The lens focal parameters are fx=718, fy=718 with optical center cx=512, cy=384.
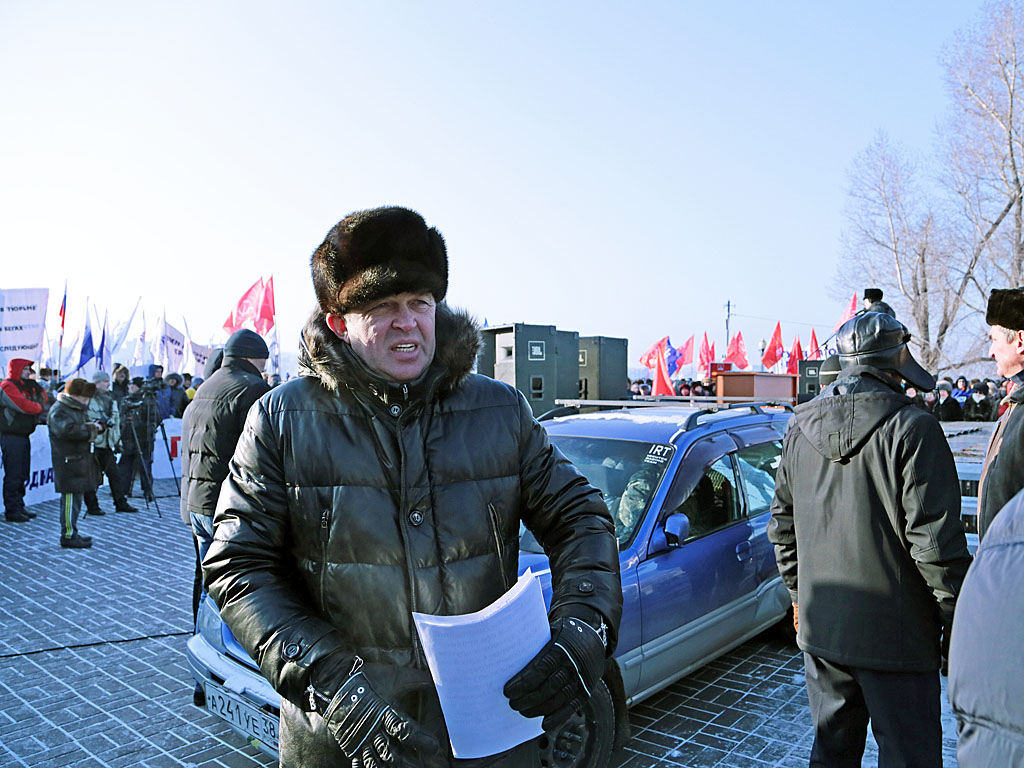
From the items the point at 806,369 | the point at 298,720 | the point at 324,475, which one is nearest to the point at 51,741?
the point at 298,720

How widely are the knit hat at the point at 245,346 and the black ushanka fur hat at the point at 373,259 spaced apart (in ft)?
11.5

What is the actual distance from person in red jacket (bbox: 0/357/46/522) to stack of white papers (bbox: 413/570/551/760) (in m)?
10.6

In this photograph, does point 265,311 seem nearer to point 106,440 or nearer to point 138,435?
point 138,435

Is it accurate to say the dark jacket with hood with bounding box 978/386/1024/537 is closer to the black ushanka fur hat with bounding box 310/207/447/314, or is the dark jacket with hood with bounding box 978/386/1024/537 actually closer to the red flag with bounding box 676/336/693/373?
the black ushanka fur hat with bounding box 310/207/447/314

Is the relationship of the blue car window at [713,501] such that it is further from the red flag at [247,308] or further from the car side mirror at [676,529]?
the red flag at [247,308]

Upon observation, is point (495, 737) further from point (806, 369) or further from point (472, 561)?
point (806, 369)

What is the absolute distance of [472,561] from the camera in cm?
181

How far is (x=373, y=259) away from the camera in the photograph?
6.14 feet

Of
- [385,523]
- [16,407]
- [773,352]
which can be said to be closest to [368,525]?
[385,523]

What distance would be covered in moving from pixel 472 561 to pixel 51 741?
139 inches

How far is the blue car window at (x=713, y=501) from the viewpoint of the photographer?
4.43m

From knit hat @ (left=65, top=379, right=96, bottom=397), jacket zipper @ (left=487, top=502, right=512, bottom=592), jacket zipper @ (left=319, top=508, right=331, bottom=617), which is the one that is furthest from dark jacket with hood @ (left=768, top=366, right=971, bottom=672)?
knit hat @ (left=65, top=379, right=96, bottom=397)

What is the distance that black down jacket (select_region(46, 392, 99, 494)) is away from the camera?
8562mm

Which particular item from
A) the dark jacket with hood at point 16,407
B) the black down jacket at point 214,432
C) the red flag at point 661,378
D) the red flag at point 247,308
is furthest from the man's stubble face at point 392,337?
the red flag at point 247,308
